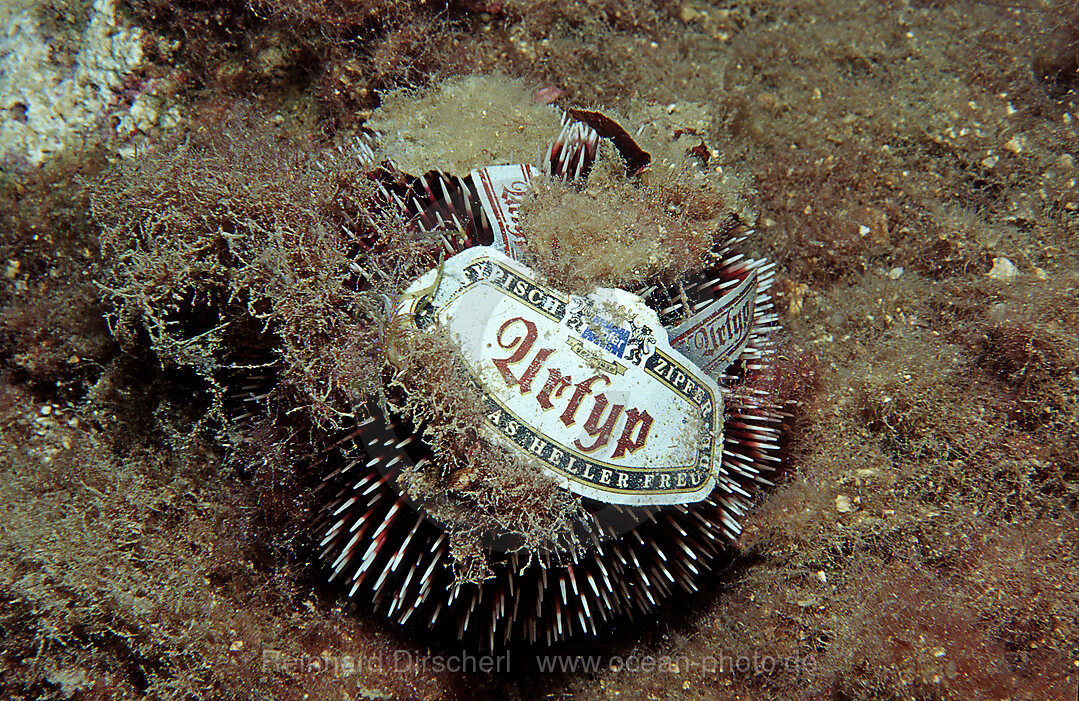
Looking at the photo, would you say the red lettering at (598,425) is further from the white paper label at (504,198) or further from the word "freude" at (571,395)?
the white paper label at (504,198)

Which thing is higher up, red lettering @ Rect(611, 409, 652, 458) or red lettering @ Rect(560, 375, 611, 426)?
red lettering @ Rect(560, 375, 611, 426)

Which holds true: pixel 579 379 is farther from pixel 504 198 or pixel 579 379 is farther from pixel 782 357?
pixel 782 357

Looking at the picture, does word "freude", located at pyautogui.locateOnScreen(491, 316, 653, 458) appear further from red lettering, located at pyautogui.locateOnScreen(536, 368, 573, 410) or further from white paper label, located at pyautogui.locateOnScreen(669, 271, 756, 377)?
white paper label, located at pyautogui.locateOnScreen(669, 271, 756, 377)

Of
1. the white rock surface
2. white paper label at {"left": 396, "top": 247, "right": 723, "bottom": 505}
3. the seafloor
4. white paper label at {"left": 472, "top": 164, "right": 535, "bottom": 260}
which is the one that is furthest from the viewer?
the white rock surface

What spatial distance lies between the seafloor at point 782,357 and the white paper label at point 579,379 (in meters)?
1.12

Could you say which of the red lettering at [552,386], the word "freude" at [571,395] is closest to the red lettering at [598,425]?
the word "freude" at [571,395]

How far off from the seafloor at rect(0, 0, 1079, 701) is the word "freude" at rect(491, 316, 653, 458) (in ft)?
4.19

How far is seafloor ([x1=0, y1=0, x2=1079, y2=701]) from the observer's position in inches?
101

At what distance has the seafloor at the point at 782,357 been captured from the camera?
8.40 feet

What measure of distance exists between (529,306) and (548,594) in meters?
1.41

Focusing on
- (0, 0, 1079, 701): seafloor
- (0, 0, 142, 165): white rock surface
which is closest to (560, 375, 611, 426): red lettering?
(0, 0, 1079, 701): seafloor

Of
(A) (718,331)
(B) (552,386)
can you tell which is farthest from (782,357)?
(B) (552,386)

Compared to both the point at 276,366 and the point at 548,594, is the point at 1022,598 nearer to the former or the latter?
the point at 548,594

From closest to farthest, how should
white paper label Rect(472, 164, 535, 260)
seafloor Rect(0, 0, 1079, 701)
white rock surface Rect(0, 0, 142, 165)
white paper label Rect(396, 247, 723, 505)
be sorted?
white paper label Rect(396, 247, 723, 505), white paper label Rect(472, 164, 535, 260), seafloor Rect(0, 0, 1079, 701), white rock surface Rect(0, 0, 142, 165)
